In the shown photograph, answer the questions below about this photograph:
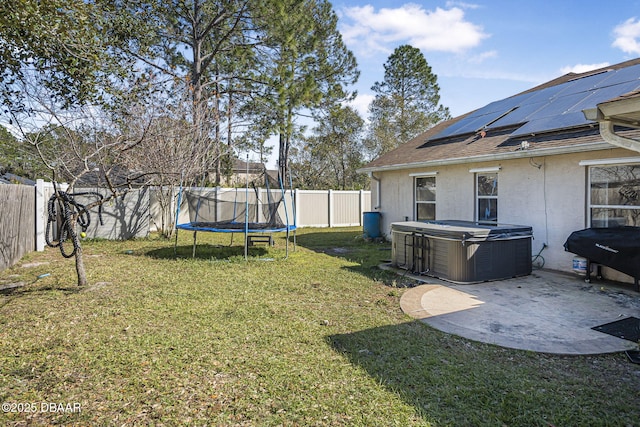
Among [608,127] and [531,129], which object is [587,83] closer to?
[531,129]

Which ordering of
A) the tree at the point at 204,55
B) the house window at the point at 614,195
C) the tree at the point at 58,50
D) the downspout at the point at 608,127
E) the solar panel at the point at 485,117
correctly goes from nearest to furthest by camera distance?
the downspout at the point at 608,127 < the tree at the point at 58,50 < the house window at the point at 614,195 < the solar panel at the point at 485,117 < the tree at the point at 204,55

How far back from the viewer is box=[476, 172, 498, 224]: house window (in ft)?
26.3

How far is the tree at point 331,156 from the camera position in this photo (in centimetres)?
2331

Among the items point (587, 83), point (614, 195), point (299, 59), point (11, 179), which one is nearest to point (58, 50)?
point (614, 195)

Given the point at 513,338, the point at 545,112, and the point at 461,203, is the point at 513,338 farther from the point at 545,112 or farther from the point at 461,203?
the point at 545,112

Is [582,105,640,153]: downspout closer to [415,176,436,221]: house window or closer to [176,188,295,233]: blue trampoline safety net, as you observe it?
[415,176,436,221]: house window

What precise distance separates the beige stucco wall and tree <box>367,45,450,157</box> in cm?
1539

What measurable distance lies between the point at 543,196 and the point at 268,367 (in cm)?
630

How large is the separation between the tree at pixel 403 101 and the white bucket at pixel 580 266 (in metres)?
18.1

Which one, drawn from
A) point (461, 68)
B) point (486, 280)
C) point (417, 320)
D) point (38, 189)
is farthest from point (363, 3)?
point (38, 189)

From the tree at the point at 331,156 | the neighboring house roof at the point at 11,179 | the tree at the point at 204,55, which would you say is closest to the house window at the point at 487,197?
the tree at the point at 204,55

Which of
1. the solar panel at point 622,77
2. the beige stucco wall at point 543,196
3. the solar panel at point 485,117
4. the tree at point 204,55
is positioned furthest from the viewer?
the tree at point 204,55

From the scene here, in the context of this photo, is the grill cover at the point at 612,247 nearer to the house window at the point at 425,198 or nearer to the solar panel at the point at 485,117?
the house window at the point at 425,198

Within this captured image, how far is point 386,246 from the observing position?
10.5 metres
